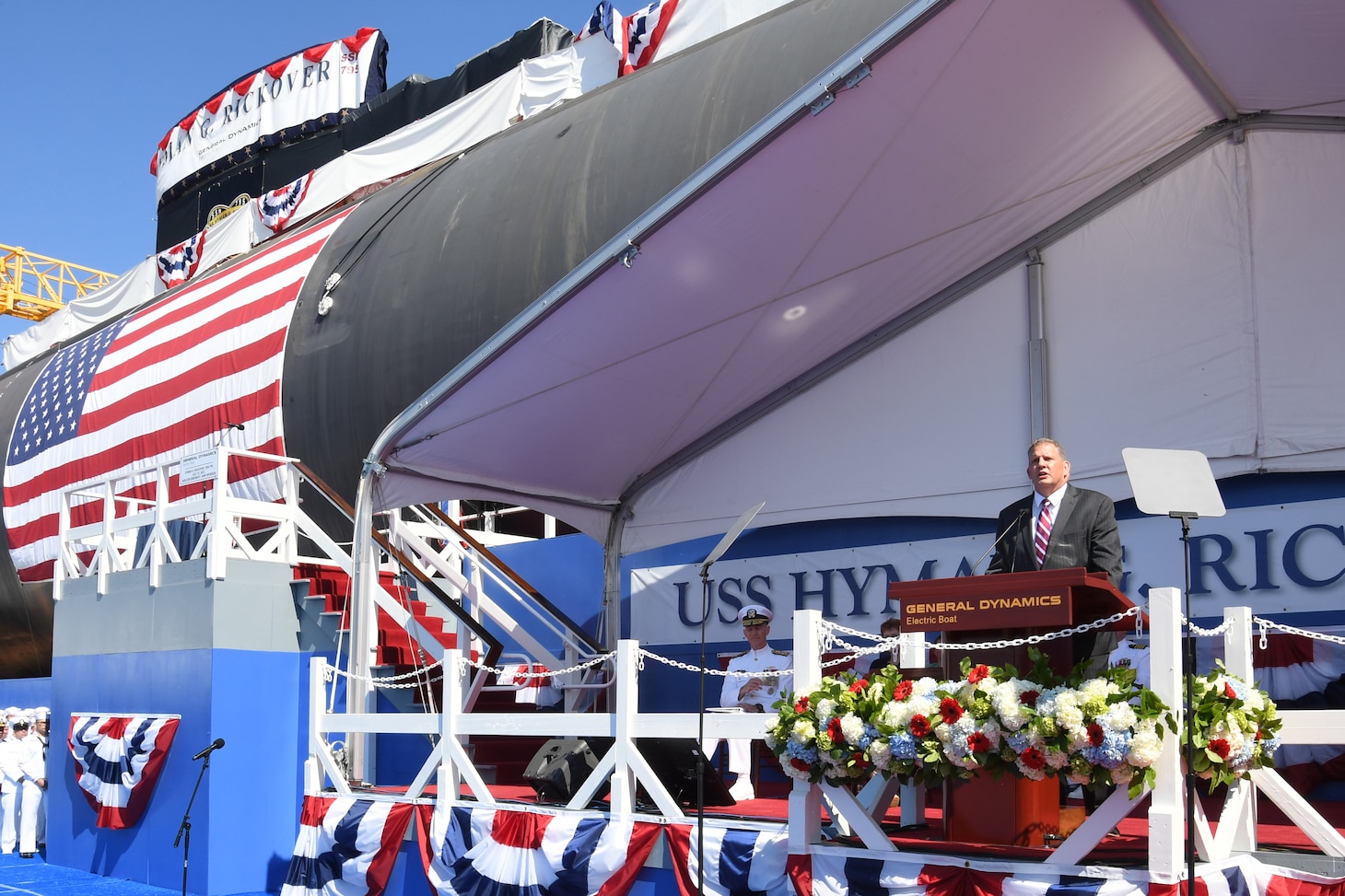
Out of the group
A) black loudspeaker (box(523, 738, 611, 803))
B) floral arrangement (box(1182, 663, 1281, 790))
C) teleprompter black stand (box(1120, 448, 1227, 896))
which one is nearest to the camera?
floral arrangement (box(1182, 663, 1281, 790))

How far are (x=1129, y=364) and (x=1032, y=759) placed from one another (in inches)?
157

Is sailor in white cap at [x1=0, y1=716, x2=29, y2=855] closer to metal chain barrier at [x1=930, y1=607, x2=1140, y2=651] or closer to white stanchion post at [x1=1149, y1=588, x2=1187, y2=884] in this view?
metal chain barrier at [x1=930, y1=607, x2=1140, y2=651]

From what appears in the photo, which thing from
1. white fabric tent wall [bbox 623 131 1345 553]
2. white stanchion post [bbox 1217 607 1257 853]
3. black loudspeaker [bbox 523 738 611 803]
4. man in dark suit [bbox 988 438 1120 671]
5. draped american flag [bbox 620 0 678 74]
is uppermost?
draped american flag [bbox 620 0 678 74]

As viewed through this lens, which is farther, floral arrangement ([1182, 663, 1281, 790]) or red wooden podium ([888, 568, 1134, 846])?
red wooden podium ([888, 568, 1134, 846])

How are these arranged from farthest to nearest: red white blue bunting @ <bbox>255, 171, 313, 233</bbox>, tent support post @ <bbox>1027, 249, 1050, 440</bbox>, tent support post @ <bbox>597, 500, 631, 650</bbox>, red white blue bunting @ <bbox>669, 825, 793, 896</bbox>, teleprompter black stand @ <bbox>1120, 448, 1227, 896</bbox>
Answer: red white blue bunting @ <bbox>255, 171, 313, 233</bbox>
tent support post @ <bbox>597, 500, 631, 650</bbox>
tent support post @ <bbox>1027, 249, 1050, 440</bbox>
red white blue bunting @ <bbox>669, 825, 793, 896</bbox>
teleprompter black stand @ <bbox>1120, 448, 1227, 896</bbox>

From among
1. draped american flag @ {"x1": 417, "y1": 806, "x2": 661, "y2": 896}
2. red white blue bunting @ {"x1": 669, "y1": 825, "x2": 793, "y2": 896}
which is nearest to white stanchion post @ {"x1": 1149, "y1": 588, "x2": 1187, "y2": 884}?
red white blue bunting @ {"x1": 669, "y1": 825, "x2": 793, "y2": 896}

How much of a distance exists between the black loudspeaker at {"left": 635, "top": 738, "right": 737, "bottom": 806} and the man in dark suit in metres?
2.32

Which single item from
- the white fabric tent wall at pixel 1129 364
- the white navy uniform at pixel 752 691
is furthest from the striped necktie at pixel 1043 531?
the white fabric tent wall at pixel 1129 364

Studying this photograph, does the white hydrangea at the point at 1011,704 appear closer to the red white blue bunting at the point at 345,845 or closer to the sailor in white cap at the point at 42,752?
the red white blue bunting at the point at 345,845

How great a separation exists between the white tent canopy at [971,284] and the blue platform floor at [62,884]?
470 centimetres

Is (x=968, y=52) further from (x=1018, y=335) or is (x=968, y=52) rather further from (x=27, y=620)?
(x=27, y=620)

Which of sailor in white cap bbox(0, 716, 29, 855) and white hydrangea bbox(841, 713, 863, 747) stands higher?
white hydrangea bbox(841, 713, 863, 747)

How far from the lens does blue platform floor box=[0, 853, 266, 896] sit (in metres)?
10.7

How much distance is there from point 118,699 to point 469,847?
598 centimetres
